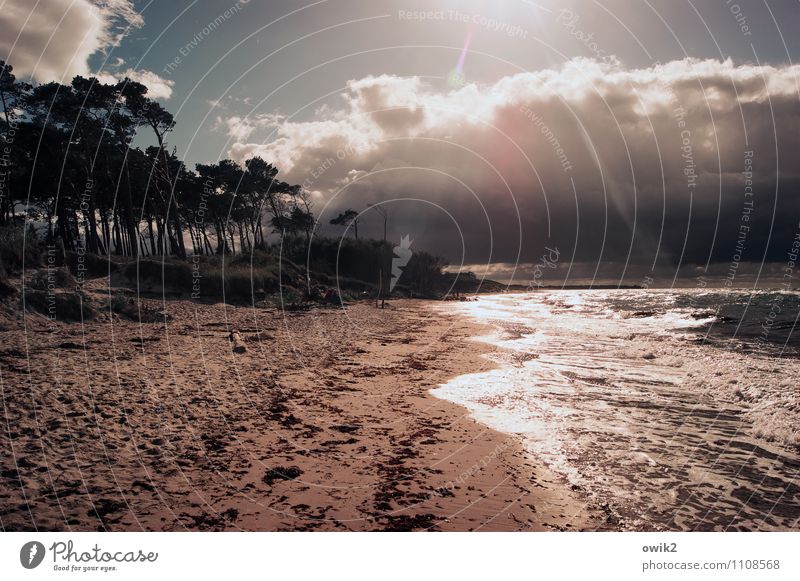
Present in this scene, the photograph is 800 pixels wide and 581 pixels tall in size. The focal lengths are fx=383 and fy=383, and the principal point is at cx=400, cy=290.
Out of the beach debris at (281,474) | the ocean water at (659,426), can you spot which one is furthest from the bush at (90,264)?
the ocean water at (659,426)

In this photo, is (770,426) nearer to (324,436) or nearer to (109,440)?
(324,436)

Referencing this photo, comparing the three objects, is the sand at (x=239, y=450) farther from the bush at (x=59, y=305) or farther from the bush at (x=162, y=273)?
the bush at (x=162, y=273)

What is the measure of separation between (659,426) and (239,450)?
9407 millimetres

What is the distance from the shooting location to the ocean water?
5918 millimetres

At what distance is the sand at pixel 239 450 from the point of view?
5059mm

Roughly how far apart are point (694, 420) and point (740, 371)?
905cm

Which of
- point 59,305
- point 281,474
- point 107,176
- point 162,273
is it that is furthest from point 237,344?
point 107,176

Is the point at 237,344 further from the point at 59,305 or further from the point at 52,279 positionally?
the point at 52,279

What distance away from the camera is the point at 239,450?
265 inches

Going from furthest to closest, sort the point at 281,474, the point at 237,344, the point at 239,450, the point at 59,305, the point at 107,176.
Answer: the point at 107,176 < the point at 59,305 < the point at 237,344 < the point at 239,450 < the point at 281,474

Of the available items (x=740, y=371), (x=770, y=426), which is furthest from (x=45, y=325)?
(x=740, y=371)

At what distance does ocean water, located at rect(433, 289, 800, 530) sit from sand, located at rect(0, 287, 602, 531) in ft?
3.05

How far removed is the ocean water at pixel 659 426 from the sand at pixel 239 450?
3.05ft

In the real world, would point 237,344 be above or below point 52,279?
below
